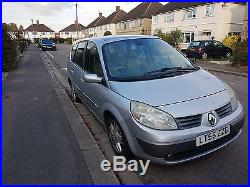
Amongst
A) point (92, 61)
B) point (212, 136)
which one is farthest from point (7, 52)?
point (212, 136)

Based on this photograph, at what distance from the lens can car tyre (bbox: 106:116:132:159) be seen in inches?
139

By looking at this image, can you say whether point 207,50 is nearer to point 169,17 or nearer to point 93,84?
point 169,17

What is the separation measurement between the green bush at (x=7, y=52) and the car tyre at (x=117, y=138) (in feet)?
36.2

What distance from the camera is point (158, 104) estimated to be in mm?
3131

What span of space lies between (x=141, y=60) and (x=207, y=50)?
16.6m

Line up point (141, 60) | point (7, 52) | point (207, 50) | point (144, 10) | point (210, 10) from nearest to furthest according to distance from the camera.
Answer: point (141, 60) → point (7, 52) → point (207, 50) → point (210, 10) → point (144, 10)

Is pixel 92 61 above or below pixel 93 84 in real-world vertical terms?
above

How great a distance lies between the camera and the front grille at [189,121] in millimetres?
3041

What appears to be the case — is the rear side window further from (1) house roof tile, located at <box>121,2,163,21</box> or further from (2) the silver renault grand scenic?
(1) house roof tile, located at <box>121,2,163,21</box>

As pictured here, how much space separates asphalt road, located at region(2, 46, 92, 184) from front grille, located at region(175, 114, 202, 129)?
1.37m

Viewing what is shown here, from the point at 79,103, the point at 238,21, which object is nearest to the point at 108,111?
the point at 79,103

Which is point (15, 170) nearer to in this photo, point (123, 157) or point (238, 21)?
point (123, 157)

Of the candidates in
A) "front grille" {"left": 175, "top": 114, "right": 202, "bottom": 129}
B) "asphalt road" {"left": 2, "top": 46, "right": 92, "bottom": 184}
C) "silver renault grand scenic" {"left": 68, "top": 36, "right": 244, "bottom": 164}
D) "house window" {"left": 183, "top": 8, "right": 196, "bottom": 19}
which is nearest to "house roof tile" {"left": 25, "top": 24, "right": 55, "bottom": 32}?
"house window" {"left": 183, "top": 8, "right": 196, "bottom": 19}

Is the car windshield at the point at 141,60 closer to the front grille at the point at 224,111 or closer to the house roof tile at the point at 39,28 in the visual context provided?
the front grille at the point at 224,111
